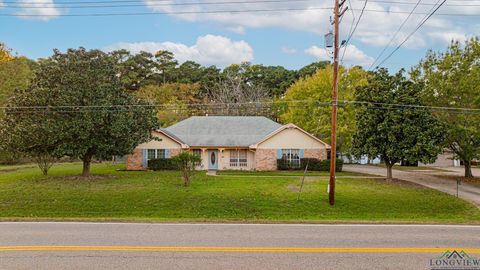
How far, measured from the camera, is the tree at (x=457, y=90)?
2477cm

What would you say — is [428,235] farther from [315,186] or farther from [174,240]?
[315,186]

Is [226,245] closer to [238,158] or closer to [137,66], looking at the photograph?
[238,158]

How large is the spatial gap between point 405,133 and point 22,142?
22.9 m

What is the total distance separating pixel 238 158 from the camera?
3438cm

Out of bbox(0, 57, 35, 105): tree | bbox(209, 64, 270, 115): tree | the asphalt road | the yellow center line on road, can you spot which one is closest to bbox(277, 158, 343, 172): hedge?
bbox(209, 64, 270, 115): tree

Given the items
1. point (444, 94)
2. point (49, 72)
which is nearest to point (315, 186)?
point (444, 94)

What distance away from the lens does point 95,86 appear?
24531mm

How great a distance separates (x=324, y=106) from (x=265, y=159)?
8877mm

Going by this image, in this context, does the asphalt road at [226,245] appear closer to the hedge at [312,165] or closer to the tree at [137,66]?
the hedge at [312,165]

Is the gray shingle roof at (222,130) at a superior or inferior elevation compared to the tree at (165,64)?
inferior

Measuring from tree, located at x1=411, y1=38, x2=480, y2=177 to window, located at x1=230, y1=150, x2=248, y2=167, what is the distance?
14891mm

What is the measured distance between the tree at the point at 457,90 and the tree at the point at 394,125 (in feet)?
4.86

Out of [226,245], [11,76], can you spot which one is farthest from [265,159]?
[11,76]

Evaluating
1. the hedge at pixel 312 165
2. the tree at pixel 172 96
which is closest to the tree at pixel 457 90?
the hedge at pixel 312 165
